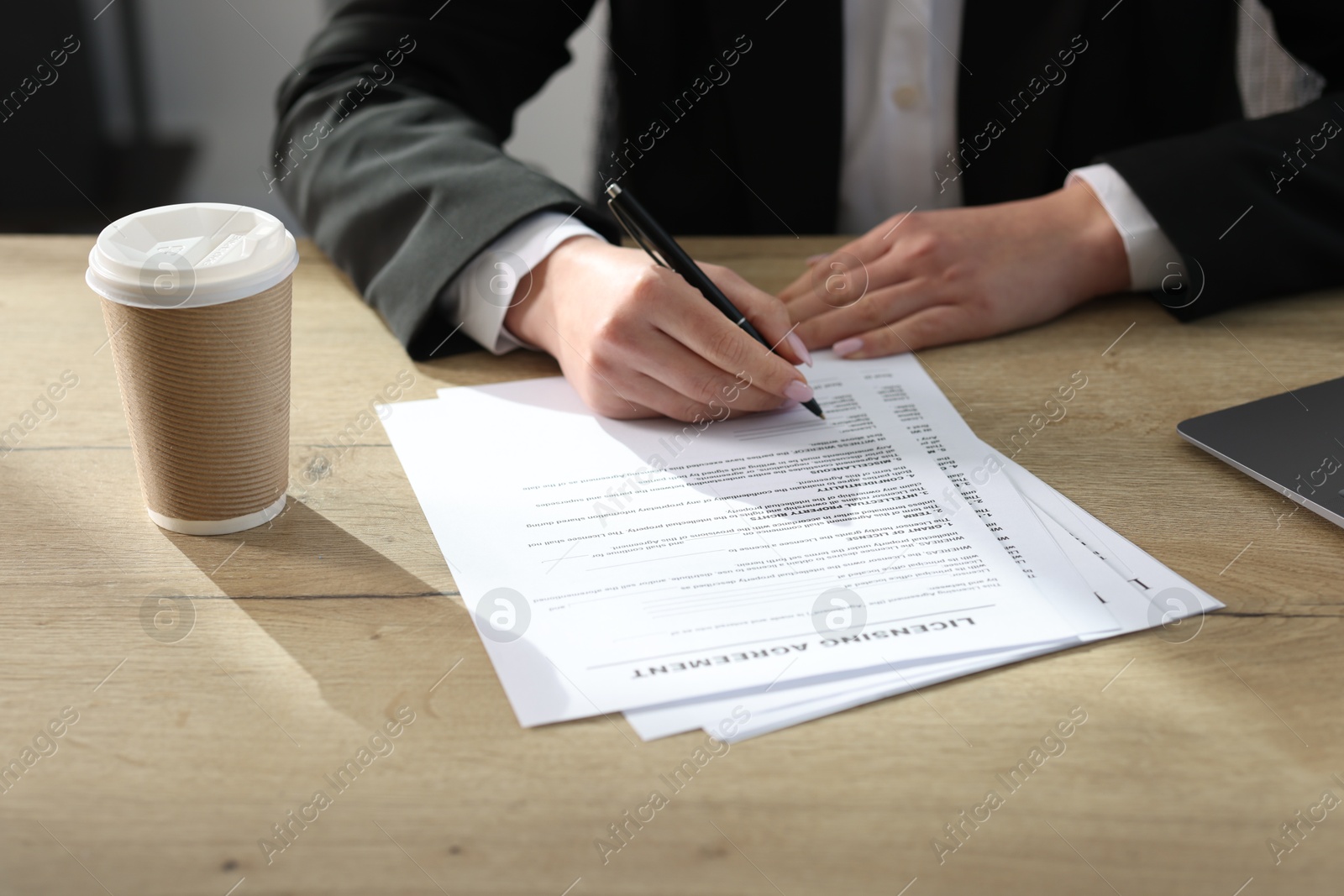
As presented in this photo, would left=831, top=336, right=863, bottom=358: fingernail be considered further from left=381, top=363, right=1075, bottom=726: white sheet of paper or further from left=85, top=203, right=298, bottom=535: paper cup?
left=85, top=203, right=298, bottom=535: paper cup

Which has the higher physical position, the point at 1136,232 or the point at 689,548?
the point at 1136,232

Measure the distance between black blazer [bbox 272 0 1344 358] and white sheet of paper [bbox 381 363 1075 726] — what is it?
217mm

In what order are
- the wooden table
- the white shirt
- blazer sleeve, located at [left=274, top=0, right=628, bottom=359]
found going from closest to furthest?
the wooden table
blazer sleeve, located at [left=274, top=0, right=628, bottom=359]
the white shirt

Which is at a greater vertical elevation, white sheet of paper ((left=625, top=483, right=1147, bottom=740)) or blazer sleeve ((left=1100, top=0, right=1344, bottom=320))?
blazer sleeve ((left=1100, top=0, right=1344, bottom=320))

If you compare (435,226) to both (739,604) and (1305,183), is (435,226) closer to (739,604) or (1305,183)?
(739,604)

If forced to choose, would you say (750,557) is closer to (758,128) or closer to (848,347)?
(848,347)

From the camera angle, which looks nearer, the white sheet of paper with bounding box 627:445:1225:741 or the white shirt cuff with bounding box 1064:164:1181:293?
the white sheet of paper with bounding box 627:445:1225:741

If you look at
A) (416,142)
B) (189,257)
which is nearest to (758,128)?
(416,142)

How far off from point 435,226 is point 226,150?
2.76 meters

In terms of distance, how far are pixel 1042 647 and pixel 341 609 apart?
0.39m

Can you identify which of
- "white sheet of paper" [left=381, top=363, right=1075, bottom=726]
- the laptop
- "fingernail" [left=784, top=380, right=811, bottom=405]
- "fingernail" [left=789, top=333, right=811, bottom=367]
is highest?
the laptop

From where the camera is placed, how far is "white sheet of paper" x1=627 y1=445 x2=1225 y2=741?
0.52 metres

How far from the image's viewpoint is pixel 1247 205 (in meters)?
0.98

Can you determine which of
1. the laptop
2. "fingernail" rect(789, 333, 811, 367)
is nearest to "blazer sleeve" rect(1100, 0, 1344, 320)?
the laptop
